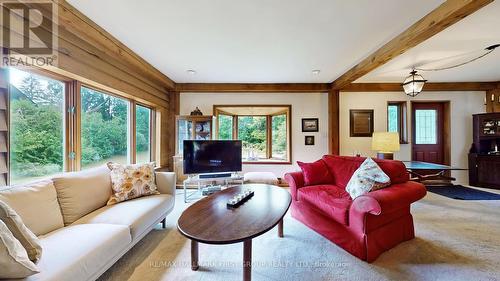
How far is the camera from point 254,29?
2.38 metres

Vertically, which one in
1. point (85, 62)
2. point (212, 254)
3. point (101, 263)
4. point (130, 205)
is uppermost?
point (85, 62)

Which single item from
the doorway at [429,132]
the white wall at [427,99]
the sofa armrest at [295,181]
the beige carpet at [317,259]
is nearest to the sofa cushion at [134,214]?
the beige carpet at [317,259]

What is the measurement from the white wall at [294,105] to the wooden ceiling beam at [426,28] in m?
1.58

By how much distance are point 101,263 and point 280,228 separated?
1695 mm

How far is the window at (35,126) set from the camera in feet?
6.30

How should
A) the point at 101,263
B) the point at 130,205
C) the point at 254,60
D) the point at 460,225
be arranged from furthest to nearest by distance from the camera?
the point at 254,60, the point at 460,225, the point at 130,205, the point at 101,263

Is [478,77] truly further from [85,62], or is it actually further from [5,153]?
[5,153]

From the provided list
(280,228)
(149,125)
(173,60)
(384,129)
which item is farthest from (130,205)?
(384,129)

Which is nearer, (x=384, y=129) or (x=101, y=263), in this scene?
(x=101, y=263)

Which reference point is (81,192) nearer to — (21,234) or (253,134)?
(21,234)

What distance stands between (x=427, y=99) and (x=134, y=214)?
21.1 feet

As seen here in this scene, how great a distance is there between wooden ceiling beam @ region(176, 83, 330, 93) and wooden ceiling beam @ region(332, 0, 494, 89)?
54.2 inches

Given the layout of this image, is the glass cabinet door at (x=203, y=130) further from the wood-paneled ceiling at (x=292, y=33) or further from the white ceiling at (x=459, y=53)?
the white ceiling at (x=459, y=53)

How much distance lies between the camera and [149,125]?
4438 millimetres
